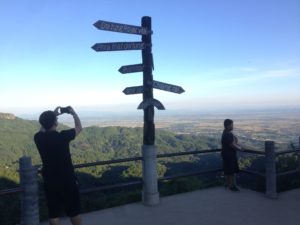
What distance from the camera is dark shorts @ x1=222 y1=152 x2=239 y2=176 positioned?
7.54 m

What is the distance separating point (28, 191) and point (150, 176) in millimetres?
2213

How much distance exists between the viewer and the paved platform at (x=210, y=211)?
18.7ft

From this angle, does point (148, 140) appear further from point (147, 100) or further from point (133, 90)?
point (133, 90)

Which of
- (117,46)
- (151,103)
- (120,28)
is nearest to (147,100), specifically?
(151,103)

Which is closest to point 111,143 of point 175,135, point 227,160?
point 175,135

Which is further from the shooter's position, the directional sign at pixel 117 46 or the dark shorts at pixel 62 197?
the directional sign at pixel 117 46

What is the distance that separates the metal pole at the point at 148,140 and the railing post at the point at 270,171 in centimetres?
207

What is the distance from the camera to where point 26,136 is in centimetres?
10638

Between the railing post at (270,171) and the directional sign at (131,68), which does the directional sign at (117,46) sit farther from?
the railing post at (270,171)

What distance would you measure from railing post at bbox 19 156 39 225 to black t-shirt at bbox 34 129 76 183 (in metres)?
0.81

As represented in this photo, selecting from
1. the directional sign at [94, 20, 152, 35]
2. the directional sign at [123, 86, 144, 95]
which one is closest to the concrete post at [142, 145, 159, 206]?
the directional sign at [123, 86, 144, 95]

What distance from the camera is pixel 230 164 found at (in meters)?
7.56

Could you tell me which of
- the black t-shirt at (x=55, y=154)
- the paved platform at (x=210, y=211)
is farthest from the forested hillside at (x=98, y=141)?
the black t-shirt at (x=55, y=154)

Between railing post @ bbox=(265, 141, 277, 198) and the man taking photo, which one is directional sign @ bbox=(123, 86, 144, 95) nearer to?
the man taking photo
